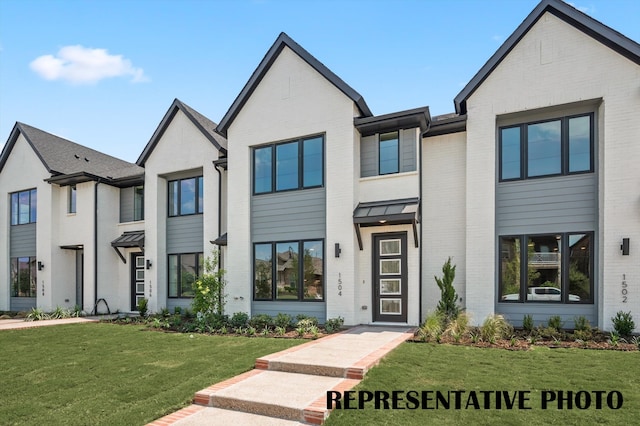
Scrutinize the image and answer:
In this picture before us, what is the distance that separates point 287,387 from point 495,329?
5423 millimetres

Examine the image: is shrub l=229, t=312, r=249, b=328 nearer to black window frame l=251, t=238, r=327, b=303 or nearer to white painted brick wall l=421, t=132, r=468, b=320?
black window frame l=251, t=238, r=327, b=303

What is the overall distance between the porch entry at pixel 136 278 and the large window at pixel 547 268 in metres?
14.0

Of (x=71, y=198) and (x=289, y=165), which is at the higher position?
(x=289, y=165)

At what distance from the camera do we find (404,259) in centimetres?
1170

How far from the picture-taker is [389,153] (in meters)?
12.2

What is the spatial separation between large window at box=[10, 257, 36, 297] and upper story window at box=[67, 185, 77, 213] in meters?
3.07

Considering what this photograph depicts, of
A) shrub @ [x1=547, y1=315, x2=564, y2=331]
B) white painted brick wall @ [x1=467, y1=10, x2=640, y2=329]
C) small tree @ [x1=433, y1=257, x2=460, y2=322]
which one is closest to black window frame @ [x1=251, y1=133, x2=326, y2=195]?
white painted brick wall @ [x1=467, y1=10, x2=640, y2=329]

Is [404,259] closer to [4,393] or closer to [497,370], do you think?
[497,370]

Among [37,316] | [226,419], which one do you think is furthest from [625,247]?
[37,316]

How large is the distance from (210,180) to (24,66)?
640 centimetres

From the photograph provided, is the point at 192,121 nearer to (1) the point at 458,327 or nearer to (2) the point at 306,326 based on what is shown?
(2) the point at 306,326

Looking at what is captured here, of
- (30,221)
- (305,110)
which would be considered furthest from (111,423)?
(30,221)

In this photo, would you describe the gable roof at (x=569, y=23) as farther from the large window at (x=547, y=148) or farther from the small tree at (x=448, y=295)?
the small tree at (x=448, y=295)

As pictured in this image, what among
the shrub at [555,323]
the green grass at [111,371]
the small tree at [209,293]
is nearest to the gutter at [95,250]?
the green grass at [111,371]
